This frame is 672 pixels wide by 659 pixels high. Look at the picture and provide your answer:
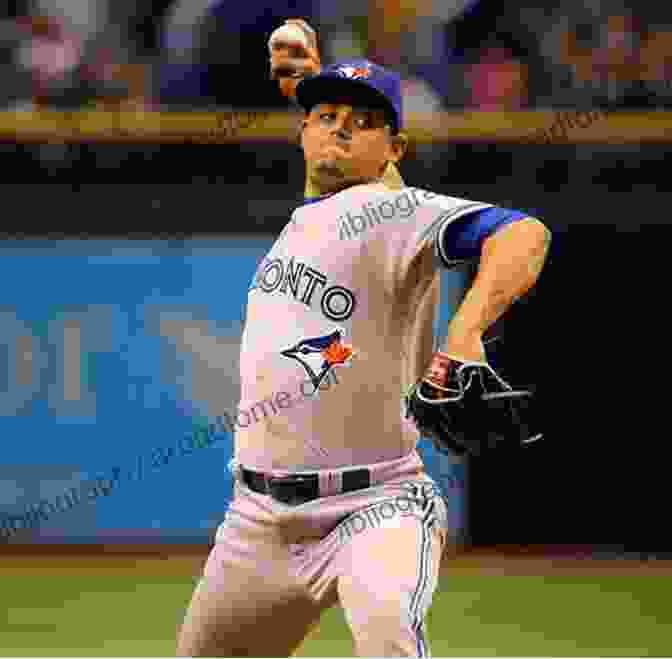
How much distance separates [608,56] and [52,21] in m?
2.92

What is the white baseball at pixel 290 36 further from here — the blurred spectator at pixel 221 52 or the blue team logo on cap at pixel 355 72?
the blurred spectator at pixel 221 52

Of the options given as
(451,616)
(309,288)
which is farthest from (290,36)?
(451,616)

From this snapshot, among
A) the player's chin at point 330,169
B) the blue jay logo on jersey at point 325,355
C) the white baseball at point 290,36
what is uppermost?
the white baseball at point 290,36

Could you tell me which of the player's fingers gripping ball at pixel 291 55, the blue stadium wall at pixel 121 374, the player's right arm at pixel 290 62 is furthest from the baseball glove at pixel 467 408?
the blue stadium wall at pixel 121 374

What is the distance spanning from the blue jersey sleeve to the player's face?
1.46 ft

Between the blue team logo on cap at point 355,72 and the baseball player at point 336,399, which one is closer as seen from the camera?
the baseball player at point 336,399

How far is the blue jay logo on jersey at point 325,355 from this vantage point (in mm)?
4090

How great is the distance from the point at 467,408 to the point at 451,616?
4.23 meters

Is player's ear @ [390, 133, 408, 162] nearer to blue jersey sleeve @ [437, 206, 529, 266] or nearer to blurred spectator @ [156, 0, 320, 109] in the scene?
blue jersey sleeve @ [437, 206, 529, 266]

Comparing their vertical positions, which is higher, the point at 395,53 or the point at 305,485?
the point at 395,53

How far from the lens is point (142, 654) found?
6762 millimetres

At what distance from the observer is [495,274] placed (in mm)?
3646

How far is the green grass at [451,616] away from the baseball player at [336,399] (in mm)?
2658

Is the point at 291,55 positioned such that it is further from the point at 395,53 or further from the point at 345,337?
the point at 395,53
